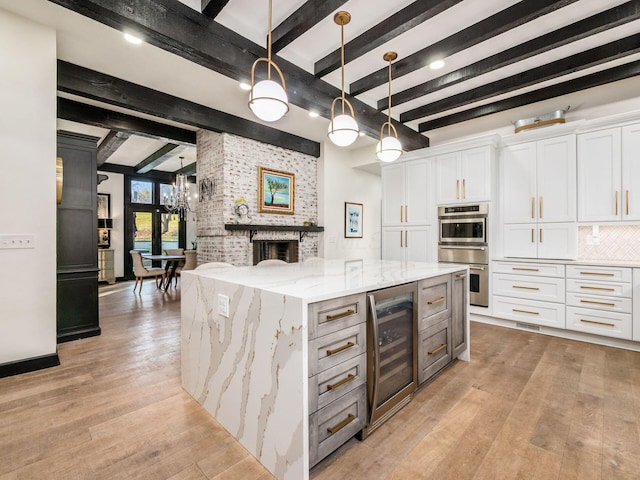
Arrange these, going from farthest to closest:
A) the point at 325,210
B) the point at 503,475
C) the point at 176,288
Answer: the point at 176,288 → the point at 325,210 → the point at 503,475

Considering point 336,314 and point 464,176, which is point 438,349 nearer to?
point 336,314

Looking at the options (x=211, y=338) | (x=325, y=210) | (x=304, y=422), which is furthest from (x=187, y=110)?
(x=304, y=422)

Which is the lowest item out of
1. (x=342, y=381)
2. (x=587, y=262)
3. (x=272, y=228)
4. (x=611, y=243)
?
(x=342, y=381)

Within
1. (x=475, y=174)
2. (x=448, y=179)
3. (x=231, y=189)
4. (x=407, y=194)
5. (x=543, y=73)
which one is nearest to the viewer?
(x=543, y=73)

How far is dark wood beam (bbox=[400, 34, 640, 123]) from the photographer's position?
2.99 meters

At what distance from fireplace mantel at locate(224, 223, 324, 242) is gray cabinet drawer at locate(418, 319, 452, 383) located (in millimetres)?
3347

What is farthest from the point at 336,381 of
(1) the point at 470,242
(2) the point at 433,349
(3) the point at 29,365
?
(1) the point at 470,242

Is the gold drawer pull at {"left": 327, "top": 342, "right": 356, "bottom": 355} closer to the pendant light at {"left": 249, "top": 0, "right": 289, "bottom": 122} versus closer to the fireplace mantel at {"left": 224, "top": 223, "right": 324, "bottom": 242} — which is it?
the pendant light at {"left": 249, "top": 0, "right": 289, "bottom": 122}

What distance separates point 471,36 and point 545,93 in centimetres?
194

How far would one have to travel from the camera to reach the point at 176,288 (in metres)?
6.77

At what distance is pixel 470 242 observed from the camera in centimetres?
424

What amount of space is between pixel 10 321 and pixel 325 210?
4.56 meters

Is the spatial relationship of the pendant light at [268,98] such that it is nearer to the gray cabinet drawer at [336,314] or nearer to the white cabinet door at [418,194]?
the gray cabinet drawer at [336,314]

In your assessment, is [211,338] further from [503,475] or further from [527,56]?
[527,56]
